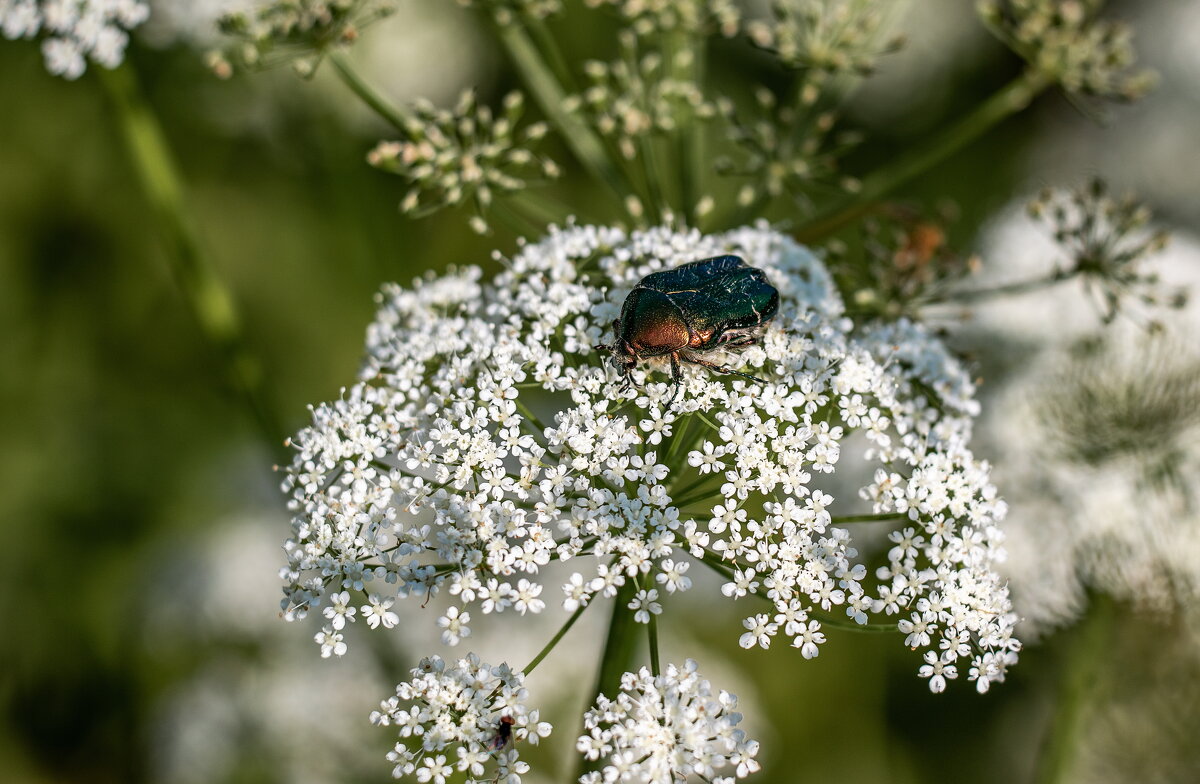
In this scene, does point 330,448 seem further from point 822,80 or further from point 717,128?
point 717,128

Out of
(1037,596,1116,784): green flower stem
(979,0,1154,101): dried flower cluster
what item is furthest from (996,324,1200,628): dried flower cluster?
(979,0,1154,101): dried flower cluster

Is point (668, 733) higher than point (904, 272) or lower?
lower

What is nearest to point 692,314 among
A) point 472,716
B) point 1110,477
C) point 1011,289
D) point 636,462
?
point 636,462

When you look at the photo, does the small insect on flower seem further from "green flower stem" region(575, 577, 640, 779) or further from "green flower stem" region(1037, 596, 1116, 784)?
"green flower stem" region(1037, 596, 1116, 784)

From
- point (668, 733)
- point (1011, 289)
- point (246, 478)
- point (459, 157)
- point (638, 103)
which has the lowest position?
point (668, 733)

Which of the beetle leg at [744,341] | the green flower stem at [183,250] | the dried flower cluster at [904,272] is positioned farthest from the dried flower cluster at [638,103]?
the green flower stem at [183,250]

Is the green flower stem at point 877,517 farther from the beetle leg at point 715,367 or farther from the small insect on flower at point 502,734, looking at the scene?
the small insect on flower at point 502,734

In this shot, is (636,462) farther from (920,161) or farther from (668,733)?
(920,161)

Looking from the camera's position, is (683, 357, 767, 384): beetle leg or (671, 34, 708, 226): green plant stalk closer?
(683, 357, 767, 384): beetle leg
